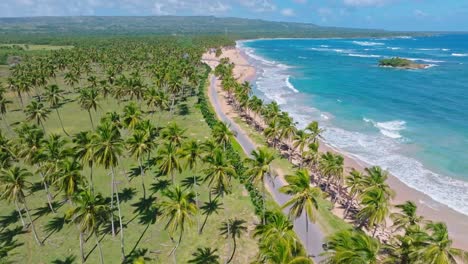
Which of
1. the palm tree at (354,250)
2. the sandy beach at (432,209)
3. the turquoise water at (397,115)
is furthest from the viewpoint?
the turquoise water at (397,115)

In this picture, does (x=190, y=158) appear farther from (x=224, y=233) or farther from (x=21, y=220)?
(x=21, y=220)

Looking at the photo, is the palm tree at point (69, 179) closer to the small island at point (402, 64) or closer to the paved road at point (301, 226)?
the paved road at point (301, 226)

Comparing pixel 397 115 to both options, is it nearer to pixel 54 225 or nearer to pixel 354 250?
pixel 354 250

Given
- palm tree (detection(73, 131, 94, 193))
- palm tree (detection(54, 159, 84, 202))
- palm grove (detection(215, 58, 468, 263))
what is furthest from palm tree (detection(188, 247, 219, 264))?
palm tree (detection(73, 131, 94, 193))

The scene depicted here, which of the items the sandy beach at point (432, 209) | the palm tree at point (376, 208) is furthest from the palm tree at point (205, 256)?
the sandy beach at point (432, 209)

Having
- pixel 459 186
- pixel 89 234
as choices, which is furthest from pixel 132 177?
pixel 459 186
